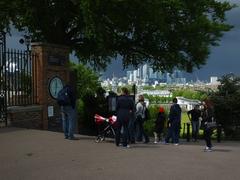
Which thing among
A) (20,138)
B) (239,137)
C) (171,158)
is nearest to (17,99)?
(20,138)

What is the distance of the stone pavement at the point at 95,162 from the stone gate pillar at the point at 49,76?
3.21m

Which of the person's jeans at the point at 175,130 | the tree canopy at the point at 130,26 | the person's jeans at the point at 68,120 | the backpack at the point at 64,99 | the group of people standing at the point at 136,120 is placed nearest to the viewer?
the group of people standing at the point at 136,120

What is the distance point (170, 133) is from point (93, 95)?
21.0 ft

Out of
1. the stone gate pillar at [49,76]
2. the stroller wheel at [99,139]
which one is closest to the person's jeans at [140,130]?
the stroller wheel at [99,139]

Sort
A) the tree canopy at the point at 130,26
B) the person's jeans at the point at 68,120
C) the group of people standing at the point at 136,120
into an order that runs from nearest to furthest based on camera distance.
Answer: the group of people standing at the point at 136,120 → the person's jeans at the point at 68,120 → the tree canopy at the point at 130,26

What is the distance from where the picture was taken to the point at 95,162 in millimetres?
12391

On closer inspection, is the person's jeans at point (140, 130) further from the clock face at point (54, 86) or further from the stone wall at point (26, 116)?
the stone wall at point (26, 116)

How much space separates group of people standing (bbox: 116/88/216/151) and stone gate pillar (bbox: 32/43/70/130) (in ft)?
9.90

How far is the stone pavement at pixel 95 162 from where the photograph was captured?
10.7 m

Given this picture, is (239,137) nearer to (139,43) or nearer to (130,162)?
(139,43)

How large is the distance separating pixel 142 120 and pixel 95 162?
25.8 ft

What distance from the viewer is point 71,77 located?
74.2 ft

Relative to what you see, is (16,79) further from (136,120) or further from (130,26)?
(130,26)

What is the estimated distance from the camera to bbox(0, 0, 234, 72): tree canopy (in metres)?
22.9
